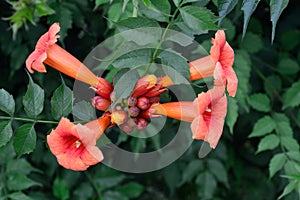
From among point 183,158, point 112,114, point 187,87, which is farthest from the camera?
point 183,158

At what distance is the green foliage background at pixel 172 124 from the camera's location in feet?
11.2

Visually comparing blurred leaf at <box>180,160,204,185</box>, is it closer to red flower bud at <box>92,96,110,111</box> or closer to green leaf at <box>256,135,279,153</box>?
green leaf at <box>256,135,279,153</box>

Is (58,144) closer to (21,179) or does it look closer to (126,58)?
(126,58)

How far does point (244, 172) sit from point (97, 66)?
7.97 feet

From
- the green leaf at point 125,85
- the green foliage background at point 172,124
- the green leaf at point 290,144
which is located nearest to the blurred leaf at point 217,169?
the green foliage background at point 172,124

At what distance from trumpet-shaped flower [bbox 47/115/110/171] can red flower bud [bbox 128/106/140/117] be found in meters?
0.18

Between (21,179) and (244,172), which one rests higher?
(21,179)

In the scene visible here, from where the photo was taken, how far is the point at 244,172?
5.16 metres

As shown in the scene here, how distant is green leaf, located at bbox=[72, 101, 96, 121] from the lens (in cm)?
231

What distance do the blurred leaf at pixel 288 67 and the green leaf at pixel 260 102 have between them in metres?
0.49

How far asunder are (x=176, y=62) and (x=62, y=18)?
4.42 ft

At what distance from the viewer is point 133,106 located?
2273mm

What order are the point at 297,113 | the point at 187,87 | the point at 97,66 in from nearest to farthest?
the point at 187,87, the point at 97,66, the point at 297,113

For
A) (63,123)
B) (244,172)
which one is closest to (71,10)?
(63,123)
